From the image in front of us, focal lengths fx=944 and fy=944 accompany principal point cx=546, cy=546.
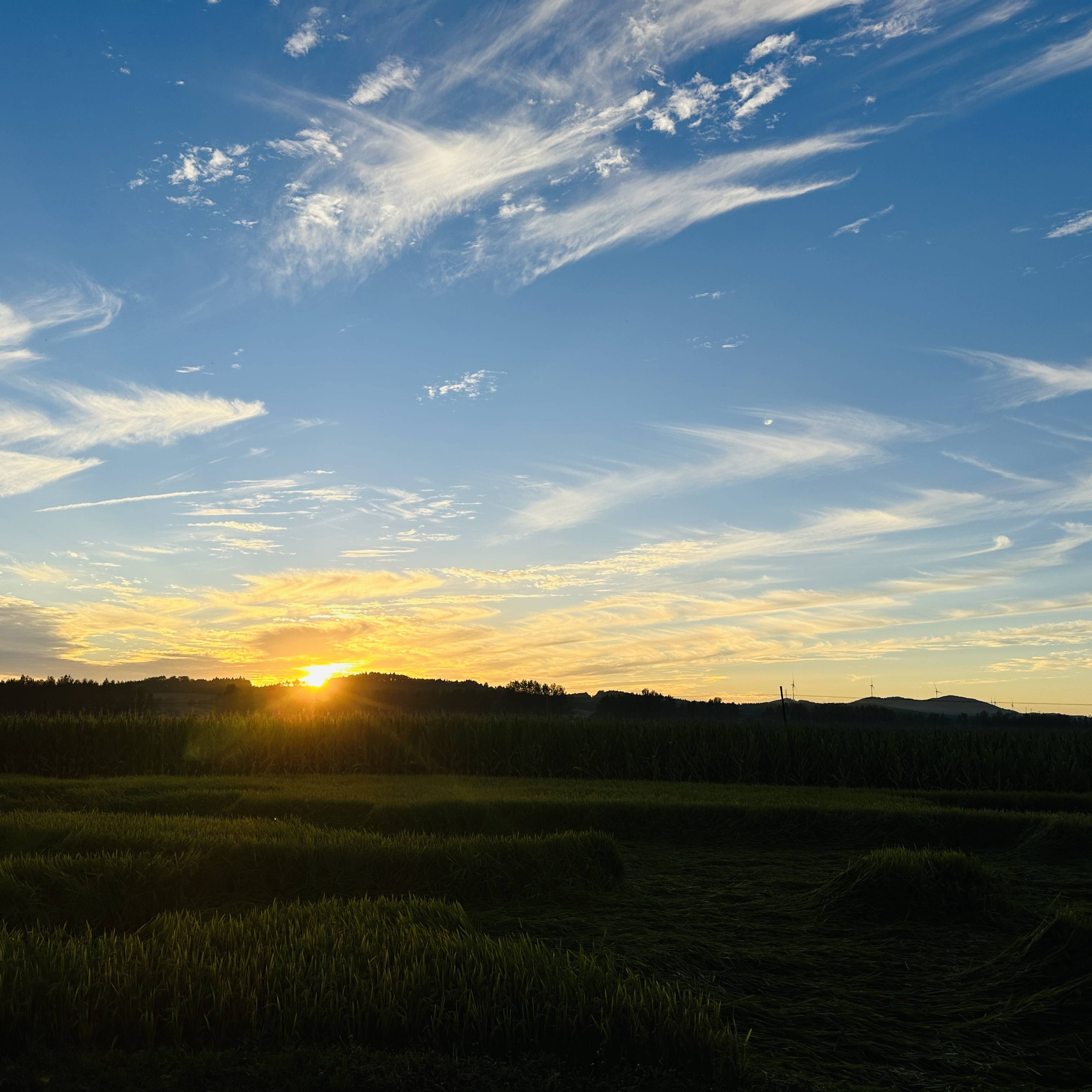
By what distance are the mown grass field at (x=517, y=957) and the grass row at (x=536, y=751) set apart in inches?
395

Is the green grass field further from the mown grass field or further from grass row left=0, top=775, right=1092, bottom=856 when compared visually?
grass row left=0, top=775, right=1092, bottom=856

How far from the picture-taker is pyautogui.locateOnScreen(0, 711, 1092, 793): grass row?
2294 cm

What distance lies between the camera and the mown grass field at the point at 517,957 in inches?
187

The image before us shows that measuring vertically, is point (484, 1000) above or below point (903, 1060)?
above

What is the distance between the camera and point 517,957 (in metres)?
5.57

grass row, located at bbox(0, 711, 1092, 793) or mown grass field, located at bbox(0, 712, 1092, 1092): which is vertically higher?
grass row, located at bbox(0, 711, 1092, 793)

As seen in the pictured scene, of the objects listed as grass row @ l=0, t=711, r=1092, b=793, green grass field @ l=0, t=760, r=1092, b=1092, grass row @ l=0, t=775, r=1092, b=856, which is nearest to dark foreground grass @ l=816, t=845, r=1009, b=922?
green grass field @ l=0, t=760, r=1092, b=1092

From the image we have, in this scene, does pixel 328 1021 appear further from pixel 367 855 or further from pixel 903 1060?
pixel 367 855

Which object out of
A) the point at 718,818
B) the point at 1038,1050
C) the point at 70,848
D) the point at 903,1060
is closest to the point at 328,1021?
the point at 903,1060

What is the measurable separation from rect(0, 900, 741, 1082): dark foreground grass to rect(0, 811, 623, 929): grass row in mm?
2538

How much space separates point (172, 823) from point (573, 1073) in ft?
25.2

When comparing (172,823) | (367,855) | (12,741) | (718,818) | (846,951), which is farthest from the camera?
(12,741)

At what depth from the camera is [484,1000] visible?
5.10 meters

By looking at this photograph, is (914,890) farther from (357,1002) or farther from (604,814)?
(604,814)
